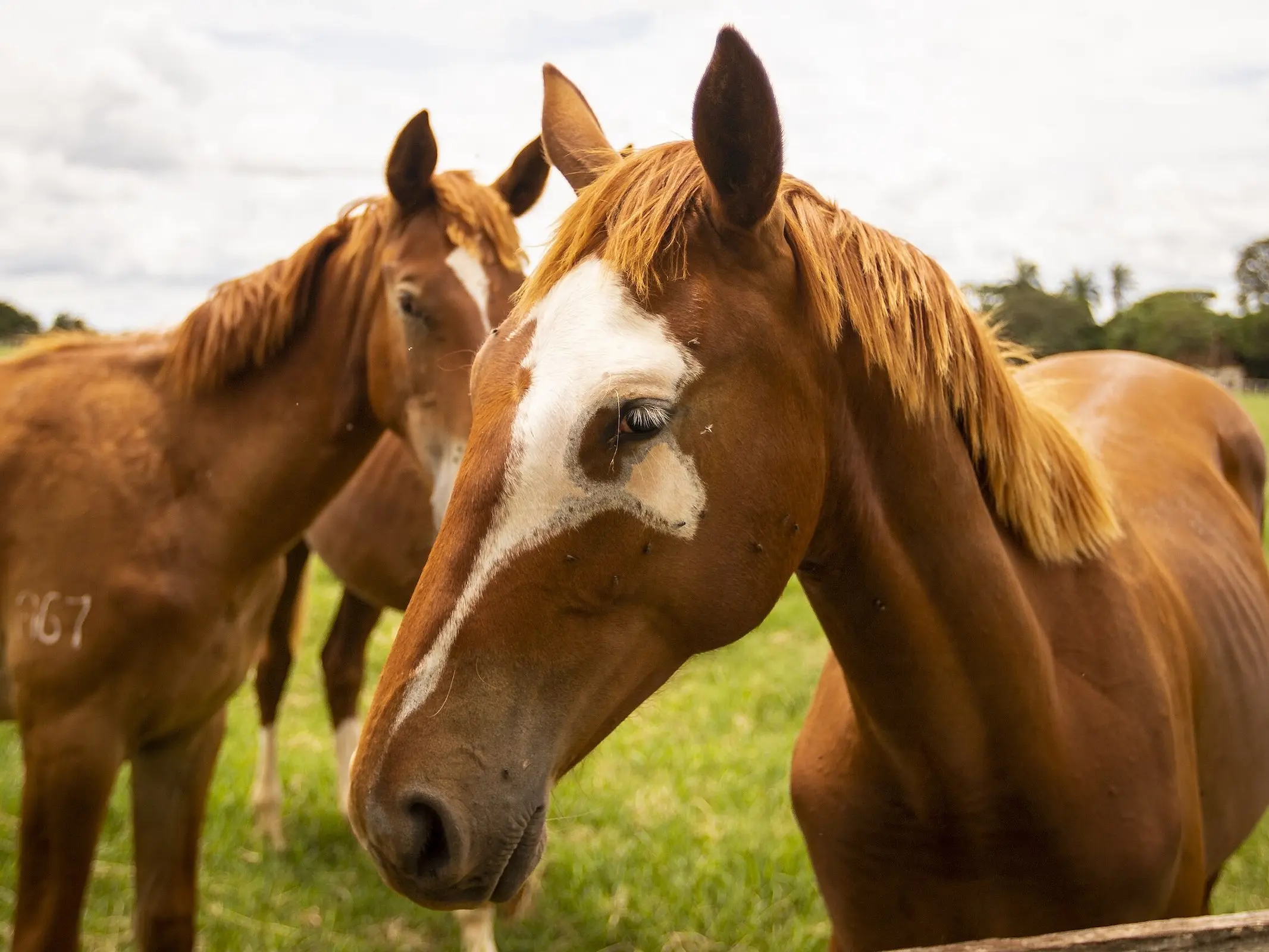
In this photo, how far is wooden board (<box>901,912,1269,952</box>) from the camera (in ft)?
3.87

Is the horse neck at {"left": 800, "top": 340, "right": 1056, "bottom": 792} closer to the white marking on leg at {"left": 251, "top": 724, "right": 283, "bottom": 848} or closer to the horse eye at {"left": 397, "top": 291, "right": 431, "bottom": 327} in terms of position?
the horse eye at {"left": 397, "top": 291, "right": 431, "bottom": 327}

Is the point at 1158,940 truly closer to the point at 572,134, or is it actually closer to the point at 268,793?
A: the point at 572,134

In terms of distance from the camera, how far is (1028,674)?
166cm

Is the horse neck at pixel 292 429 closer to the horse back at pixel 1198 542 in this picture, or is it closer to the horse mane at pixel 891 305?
the horse mane at pixel 891 305

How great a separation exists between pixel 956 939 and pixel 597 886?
211cm

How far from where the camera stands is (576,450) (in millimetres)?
1316

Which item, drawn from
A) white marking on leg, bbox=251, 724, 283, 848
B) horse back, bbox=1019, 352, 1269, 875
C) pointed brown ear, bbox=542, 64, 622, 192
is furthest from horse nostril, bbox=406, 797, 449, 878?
white marking on leg, bbox=251, 724, 283, 848

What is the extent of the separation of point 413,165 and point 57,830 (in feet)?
6.39

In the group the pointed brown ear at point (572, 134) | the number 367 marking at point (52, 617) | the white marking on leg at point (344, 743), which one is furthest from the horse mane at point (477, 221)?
the white marking on leg at point (344, 743)

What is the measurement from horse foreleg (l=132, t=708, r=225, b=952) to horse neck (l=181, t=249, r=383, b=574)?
0.67 m

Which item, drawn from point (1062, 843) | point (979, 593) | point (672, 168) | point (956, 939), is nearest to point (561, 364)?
point (672, 168)

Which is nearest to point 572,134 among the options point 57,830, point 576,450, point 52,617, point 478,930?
point 576,450

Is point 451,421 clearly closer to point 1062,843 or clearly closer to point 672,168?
point 672,168

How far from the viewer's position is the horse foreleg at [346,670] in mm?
4520
